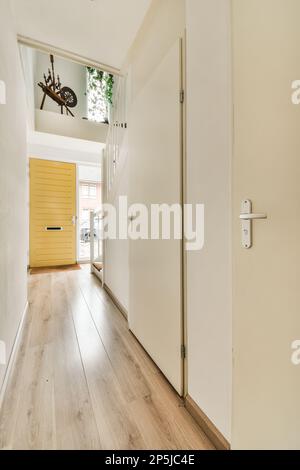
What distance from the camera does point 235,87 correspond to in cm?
81

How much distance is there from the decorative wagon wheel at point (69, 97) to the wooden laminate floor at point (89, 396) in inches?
200

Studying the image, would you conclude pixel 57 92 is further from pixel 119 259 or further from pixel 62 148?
pixel 119 259

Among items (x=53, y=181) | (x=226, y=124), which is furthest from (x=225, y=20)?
(x=53, y=181)

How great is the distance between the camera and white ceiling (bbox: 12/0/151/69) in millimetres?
1642

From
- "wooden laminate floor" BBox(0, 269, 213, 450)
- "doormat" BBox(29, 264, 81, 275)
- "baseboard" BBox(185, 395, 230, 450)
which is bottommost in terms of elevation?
"wooden laminate floor" BBox(0, 269, 213, 450)

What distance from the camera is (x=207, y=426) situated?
3.26 feet

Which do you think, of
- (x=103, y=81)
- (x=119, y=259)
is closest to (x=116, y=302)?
(x=119, y=259)

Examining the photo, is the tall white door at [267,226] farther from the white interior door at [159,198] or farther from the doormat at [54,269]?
the doormat at [54,269]

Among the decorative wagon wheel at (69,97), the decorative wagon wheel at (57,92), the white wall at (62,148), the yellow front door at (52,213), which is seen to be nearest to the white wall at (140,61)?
the white wall at (62,148)

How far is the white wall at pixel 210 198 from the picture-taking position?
886 mm

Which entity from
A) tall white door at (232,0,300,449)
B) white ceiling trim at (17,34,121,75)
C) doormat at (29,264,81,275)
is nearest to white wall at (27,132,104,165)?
white ceiling trim at (17,34,121,75)

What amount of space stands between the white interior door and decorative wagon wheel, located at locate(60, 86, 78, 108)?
13.7 ft

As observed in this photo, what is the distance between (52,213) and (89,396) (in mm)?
4220

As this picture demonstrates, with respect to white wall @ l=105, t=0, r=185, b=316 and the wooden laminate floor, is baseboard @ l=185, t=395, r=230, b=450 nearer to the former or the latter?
the wooden laminate floor
